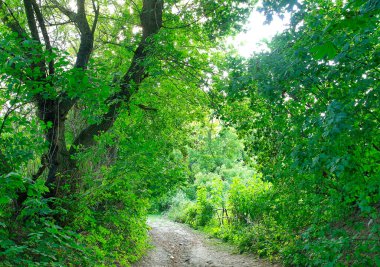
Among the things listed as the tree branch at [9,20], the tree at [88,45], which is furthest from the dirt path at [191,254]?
the tree branch at [9,20]

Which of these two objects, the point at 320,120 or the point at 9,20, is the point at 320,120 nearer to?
the point at 320,120

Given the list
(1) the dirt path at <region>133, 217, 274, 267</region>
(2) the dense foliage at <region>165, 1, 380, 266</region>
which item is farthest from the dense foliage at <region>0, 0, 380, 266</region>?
(1) the dirt path at <region>133, 217, 274, 267</region>

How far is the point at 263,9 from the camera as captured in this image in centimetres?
503


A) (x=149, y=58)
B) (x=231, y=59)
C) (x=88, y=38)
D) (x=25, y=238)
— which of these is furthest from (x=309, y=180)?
(x=88, y=38)

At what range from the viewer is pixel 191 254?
471 inches

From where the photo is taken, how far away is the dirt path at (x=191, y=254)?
9.91 meters

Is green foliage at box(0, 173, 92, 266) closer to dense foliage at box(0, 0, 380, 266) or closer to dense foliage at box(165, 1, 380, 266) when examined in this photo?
dense foliage at box(0, 0, 380, 266)

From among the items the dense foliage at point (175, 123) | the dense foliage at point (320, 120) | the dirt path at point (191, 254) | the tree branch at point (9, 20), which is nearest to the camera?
the dense foliage at point (320, 120)

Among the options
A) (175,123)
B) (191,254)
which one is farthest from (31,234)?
(191,254)

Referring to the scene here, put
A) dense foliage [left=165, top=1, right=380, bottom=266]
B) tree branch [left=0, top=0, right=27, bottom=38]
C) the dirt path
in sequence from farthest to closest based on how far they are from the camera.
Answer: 1. the dirt path
2. tree branch [left=0, top=0, right=27, bottom=38]
3. dense foliage [left=165, top=1, right=380, bottom=266]

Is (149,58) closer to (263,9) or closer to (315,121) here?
(263,9)

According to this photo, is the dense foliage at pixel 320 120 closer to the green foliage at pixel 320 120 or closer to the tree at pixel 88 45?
the green foliage at pixel 320 120

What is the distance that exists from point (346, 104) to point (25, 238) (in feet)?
15.5

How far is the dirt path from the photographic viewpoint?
32.5 feet
